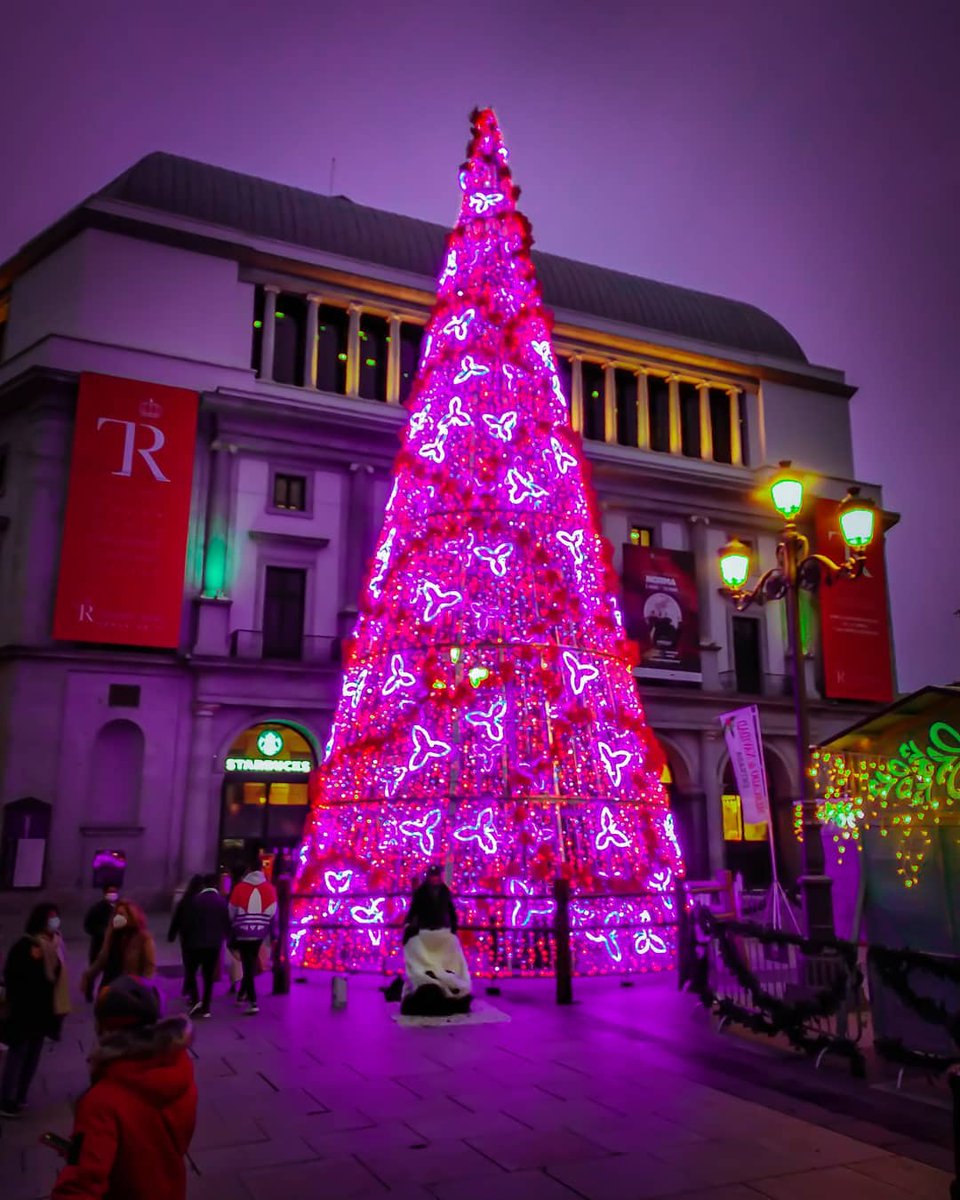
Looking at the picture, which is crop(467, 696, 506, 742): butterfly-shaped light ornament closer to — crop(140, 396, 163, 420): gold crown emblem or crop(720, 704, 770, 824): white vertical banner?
crop(720, 704, 770, 824): white vertical banner

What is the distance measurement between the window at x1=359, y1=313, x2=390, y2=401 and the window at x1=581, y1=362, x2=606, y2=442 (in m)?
6.73

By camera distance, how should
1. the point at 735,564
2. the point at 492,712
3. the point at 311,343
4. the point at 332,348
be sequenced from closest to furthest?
1. the point at 735,564
2. the point at 492,712
3. the point at 311,343
4. the point at 332,348

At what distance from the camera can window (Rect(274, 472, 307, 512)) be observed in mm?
26500

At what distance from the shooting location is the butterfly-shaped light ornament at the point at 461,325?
13102 mm

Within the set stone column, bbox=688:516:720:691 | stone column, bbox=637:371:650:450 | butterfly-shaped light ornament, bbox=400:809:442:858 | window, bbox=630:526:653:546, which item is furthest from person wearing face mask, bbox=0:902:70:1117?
stone column, bbox=637:371:650:450

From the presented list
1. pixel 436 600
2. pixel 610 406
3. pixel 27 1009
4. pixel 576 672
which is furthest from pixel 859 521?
pixel 610 406

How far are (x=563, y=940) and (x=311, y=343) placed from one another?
21057 millimetres

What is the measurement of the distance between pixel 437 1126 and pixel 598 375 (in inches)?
1129

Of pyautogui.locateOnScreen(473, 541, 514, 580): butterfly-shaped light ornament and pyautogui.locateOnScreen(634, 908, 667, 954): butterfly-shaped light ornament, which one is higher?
pyautogui.locateOnScreen(473, 541, 514, 580): butterfly-shaped light ornament

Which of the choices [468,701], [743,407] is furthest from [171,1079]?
[743,407]

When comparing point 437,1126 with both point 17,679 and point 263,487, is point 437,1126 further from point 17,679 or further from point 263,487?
point 263,487

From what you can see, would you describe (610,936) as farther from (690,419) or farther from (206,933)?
(690,419)

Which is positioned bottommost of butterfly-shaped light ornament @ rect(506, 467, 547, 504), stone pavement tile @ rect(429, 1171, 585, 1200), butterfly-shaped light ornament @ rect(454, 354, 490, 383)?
stone pavement tile @ rect(429, 1171, 585, 1200)

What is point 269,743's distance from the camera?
2494cm
